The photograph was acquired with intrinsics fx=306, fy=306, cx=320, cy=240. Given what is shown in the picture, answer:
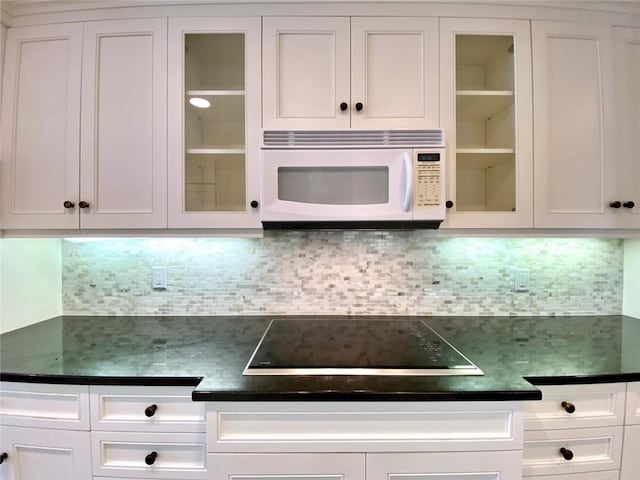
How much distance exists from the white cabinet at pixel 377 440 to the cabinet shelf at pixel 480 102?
1076 mm

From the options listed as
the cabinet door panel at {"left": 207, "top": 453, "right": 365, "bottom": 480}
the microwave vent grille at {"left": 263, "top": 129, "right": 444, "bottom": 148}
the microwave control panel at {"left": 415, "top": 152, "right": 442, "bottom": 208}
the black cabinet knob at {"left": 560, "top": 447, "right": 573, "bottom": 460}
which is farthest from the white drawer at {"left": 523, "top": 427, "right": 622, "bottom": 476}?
the microwave vent grille at {"left": 263, "top": 129, "right": 444, "bottom": 148}

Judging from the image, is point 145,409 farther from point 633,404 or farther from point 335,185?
point 633,404

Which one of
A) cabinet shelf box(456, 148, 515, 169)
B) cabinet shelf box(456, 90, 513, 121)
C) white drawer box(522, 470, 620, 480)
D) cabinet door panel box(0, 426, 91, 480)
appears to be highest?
cabinet shelf box(456, 90, 513, 121)

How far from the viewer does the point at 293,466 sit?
0.82m

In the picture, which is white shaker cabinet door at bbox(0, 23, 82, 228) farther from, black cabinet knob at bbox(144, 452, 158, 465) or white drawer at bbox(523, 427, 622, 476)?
white drawer at bbox(523, 427, 622, 476)

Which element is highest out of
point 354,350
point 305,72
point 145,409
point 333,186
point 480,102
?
point 305,72

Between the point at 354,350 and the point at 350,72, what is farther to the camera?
the point at 350,72

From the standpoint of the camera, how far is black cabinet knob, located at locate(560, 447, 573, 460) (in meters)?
0.93

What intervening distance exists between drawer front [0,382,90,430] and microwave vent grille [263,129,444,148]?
40.5 inches

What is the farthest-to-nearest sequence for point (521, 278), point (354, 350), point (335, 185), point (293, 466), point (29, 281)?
1. point (521, 278)
2. point (29, 281)
3. point (335, 185)
4. point (354, 350)
5. point (293, 466)

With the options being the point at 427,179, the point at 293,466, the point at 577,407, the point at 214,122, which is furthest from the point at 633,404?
the point at 214,122

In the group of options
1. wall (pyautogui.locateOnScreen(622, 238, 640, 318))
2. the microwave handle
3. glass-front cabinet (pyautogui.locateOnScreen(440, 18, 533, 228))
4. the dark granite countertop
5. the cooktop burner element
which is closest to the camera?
the dark granite countertop

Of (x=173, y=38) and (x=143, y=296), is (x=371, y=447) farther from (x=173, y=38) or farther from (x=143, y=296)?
(x=173, y=38)

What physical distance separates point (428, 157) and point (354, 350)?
30.2 inches
